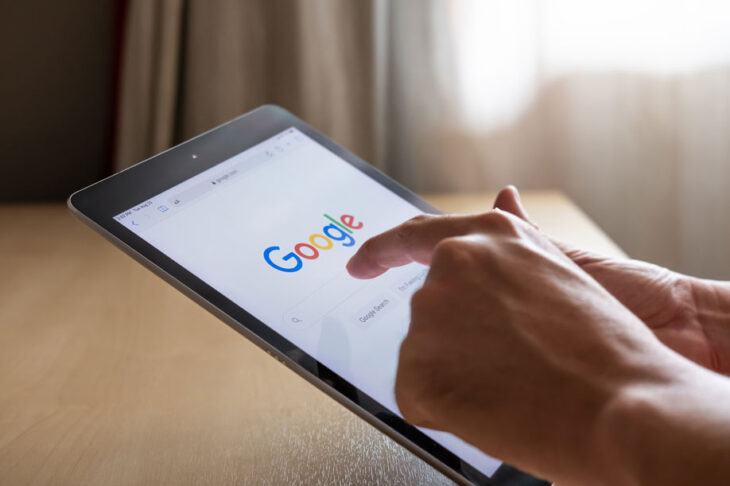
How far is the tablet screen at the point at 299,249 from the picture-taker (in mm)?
590

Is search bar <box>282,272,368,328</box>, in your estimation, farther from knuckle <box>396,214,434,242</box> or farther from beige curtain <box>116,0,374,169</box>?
beige curtain <box>116,0,374,169</box>

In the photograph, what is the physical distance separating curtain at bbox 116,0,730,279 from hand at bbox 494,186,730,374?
2.16 feet

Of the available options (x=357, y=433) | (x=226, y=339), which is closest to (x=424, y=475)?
(x=357, y=433)

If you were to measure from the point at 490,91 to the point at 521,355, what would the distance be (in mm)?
930

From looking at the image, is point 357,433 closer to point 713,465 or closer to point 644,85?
point 713,465

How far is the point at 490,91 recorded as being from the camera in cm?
130

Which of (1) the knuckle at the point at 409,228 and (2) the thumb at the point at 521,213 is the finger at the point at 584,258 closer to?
(2) the thumb at the point at 521,213

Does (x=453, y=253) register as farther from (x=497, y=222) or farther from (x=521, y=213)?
(x=521, y=213)

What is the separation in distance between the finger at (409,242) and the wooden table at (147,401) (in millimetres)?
160

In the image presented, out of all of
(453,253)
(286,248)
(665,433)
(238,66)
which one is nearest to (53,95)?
(238,66)

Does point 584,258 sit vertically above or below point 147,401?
above

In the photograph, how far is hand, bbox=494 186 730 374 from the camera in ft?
2.04

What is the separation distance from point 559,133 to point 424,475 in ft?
2.86

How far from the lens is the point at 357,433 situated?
25.5 inches
